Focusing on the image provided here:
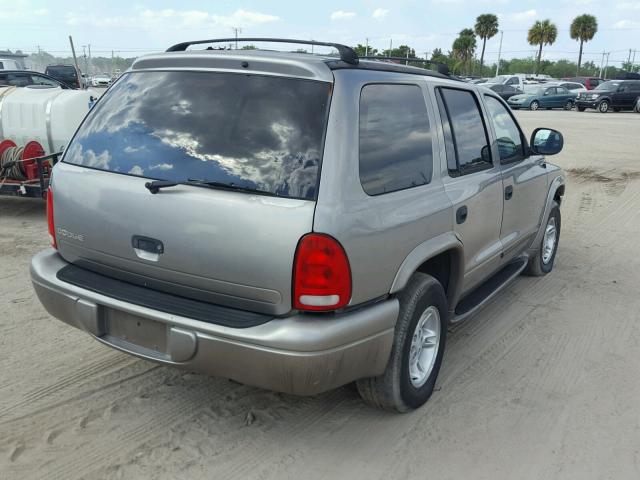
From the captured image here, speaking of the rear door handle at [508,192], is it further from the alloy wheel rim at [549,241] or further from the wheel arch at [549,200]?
the alloy wheel rim at [549,241]

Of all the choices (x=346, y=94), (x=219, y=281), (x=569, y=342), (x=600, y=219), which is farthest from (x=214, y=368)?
(x=600, y=219)

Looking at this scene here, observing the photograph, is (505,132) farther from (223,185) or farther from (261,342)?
(261,342)

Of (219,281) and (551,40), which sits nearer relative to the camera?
(219,281)

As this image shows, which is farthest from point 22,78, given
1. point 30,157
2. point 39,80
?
point 30,157

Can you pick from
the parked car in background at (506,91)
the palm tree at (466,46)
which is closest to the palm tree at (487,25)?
the palm tree at (466,46)

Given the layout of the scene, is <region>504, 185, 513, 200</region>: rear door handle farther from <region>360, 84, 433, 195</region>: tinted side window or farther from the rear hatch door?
the rear hatch door

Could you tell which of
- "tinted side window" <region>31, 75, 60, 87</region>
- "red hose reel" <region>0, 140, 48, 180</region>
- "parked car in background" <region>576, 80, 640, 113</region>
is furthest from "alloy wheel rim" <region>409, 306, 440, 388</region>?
"parked car in background" <region>576, 80, 640, 113</region>

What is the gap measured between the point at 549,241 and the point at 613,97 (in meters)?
26.4

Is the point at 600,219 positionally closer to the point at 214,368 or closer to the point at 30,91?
the point at 214,368

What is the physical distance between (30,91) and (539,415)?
7774 mm

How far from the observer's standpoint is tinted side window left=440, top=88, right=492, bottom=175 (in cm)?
365

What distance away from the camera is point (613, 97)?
2856cm

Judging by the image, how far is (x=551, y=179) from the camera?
539 centimetres

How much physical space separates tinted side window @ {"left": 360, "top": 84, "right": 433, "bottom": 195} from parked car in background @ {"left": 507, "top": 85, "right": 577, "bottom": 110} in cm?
2880
